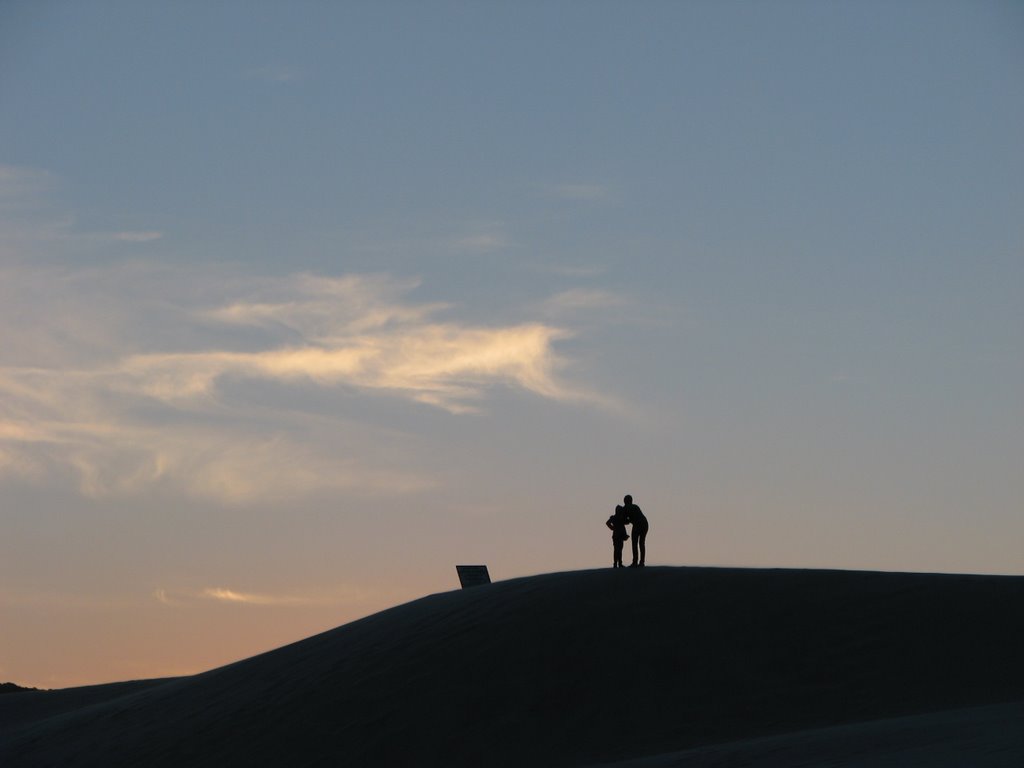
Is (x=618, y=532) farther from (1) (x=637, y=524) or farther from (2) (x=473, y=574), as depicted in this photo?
(2) (x=473, y=574)

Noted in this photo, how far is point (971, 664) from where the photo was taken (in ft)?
55.5

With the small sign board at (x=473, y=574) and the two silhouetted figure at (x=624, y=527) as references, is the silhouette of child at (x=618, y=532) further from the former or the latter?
the small sign board at (x=473, y=574)

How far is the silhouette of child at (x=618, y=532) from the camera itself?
808 inches

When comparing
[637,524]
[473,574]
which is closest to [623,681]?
[637,524]

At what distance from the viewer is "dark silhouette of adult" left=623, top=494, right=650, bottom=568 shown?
20.2 metres

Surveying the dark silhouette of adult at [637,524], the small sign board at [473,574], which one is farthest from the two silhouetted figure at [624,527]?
the small sign board at [473,574]

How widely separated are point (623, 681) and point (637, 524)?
332 cm

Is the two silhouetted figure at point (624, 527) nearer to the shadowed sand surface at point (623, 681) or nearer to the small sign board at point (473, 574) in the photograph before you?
the shadowed sand surface at point (623, 681)

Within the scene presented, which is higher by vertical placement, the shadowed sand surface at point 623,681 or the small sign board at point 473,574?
the small sign board at point 473,574

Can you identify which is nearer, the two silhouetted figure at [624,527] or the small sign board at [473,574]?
the two silhouetted figure at [624,527]

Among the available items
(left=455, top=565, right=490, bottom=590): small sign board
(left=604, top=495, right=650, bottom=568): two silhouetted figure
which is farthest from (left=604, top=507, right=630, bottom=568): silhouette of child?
(left=455, top=565, right=490, bottom=590): small sign board

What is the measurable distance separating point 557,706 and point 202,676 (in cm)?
1090

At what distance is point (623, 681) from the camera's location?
18141 mm

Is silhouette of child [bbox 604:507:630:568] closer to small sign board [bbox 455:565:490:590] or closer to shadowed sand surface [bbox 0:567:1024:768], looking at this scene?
shadowed sand surface [bbox 0:567:1024:768]
